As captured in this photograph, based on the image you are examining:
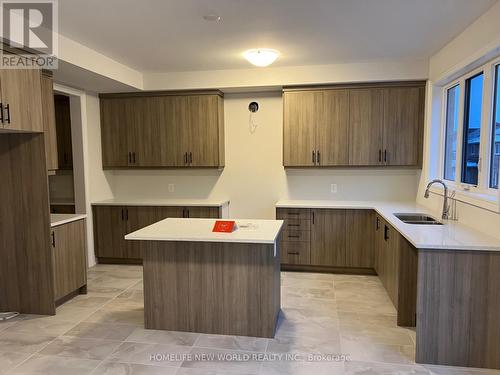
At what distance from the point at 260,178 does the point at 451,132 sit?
2.43 meters

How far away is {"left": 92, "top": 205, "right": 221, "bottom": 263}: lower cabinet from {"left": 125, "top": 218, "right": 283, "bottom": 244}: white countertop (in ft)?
4.61

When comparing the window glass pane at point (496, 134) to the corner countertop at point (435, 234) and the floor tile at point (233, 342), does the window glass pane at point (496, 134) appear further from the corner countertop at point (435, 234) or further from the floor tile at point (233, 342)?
the floor tile at point (233, 342)

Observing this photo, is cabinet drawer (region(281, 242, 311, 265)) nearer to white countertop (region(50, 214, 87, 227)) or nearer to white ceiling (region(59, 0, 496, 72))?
white ceiling (region(59, 0, 496, 72))

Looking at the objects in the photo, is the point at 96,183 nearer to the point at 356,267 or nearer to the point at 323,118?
the point at 323,118

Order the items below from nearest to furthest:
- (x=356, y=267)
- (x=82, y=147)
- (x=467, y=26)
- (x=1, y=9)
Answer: (x=1, y=9)
(x=467, y=26)
(x=356, y=267)
(x=82, y=147)

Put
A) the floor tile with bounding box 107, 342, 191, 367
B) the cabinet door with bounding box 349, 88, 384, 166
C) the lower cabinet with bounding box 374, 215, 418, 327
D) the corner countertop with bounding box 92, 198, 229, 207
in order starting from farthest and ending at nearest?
the corner countertop with bounding box 92, 198, 229, 207 → the cabinet door with bounding box 349, 88, 384, 166 → the lower cabinet with bounding box 374, 215, 418, 327 → the floor tile with bounding box 107, 342, 191, 367

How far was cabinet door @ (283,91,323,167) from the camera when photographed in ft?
14.8

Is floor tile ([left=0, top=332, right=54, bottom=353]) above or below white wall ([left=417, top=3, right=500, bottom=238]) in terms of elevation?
below

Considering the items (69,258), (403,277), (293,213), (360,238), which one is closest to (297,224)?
(293,213)

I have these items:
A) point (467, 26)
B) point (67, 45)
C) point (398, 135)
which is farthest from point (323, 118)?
point (67, 45)

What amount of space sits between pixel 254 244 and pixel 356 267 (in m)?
2.11

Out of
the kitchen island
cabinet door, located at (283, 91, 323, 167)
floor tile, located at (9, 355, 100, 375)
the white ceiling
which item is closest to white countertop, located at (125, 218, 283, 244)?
the kitchen island

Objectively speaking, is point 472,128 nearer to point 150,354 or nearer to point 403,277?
point 403,277

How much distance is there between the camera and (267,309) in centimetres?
280
